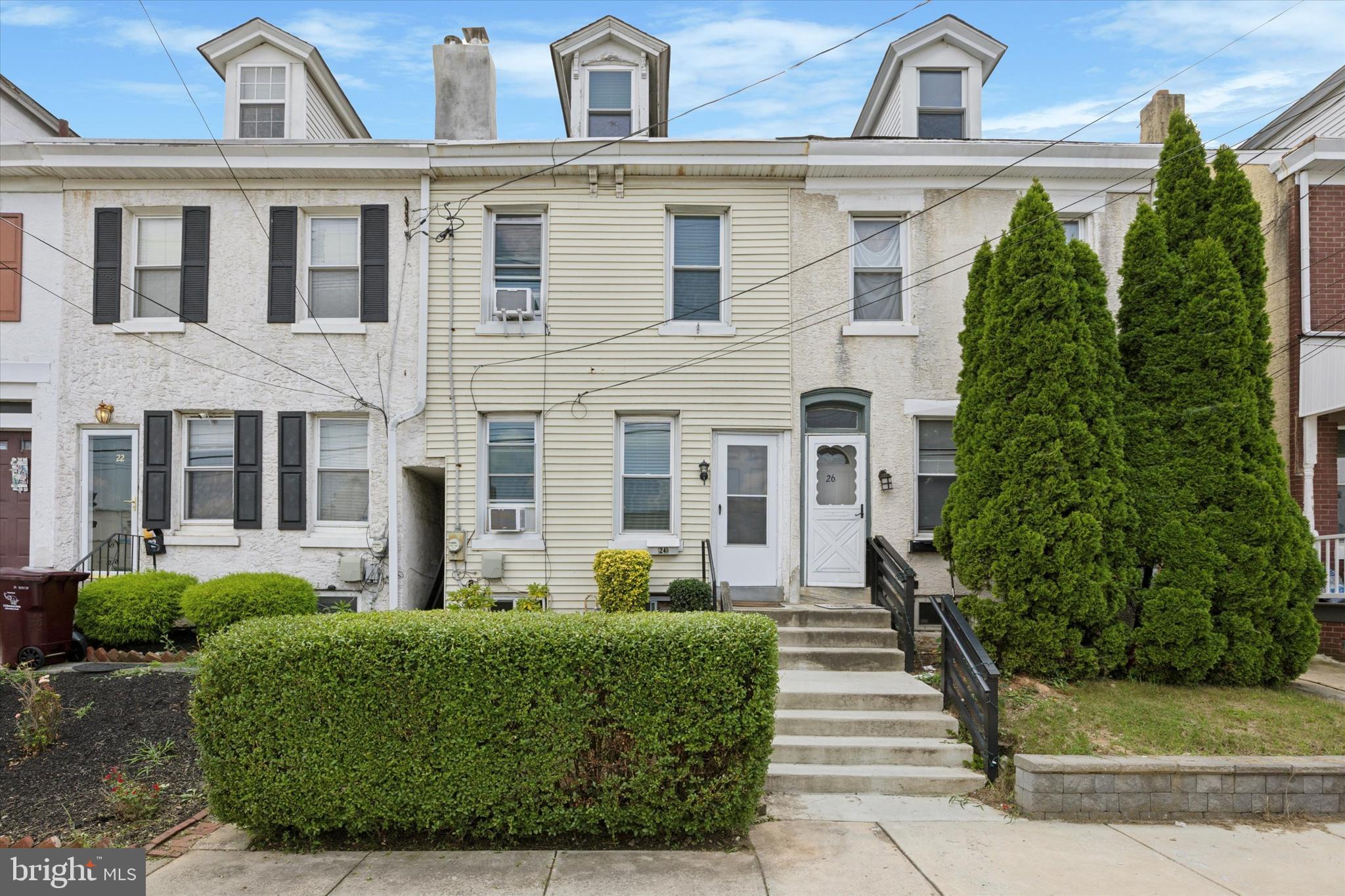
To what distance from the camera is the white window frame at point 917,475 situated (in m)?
10.1

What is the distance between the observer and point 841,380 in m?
10.2

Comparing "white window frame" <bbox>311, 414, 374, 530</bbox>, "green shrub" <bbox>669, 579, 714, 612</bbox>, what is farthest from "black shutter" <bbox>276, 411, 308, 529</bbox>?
"green shrub" <bbox>669, 579, 714, 612</bbox>

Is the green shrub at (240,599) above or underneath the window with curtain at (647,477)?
underneath

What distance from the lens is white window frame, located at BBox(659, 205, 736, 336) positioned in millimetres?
10334

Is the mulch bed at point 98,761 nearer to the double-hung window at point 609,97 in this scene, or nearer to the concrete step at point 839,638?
the concrete step at point 839,638

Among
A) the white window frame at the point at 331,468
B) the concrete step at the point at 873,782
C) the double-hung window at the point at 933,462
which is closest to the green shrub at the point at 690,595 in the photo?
the double-hung window at the point at 933,462

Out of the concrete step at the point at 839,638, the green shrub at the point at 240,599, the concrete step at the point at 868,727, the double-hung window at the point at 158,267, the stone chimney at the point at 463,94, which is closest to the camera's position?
the concrete step at the point at 868,727

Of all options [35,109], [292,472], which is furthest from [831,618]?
[35,109]

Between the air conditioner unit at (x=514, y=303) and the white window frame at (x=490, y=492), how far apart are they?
1285mm

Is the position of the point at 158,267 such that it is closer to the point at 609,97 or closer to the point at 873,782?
the point at 609,97

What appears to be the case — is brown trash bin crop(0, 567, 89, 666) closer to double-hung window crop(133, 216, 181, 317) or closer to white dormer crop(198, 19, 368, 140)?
double-hung window crop(133, 216, 181, 317)

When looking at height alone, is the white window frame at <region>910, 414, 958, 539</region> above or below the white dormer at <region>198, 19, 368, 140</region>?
below

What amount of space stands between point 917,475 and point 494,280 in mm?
6185

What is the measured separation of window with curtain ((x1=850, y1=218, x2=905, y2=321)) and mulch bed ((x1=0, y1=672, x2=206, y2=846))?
868cm
